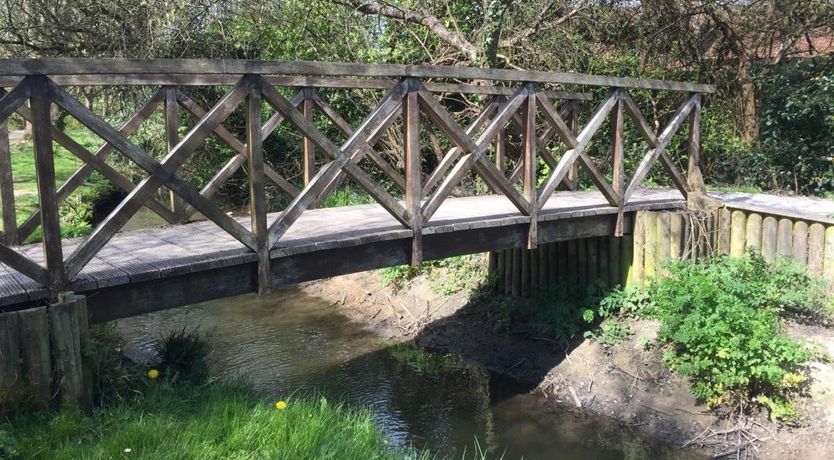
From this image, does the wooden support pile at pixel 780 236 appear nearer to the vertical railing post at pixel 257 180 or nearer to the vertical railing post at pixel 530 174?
the vertical railing post at pixel 530 174

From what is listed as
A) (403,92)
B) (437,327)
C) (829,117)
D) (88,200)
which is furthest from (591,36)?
(88,200)

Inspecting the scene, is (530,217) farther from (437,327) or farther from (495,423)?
(437,327)

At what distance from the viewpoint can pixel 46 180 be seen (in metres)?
4.31

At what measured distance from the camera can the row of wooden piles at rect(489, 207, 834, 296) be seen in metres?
7.50

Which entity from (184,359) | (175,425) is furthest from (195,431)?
(184,359)

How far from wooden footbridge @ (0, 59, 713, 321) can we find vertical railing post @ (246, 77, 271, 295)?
11 millimetres

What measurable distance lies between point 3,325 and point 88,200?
1237 centimetres

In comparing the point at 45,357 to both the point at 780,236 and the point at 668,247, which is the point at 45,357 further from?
the point at 780,236

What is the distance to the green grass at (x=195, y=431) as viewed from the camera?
3.75 m

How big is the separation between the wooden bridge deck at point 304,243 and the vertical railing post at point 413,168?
0.10 m

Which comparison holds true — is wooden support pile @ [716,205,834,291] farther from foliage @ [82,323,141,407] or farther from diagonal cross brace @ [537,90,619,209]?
foliage @ [82,323,141,407]

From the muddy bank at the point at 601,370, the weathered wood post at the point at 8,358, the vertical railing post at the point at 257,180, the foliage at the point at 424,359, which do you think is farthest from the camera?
the foliage at the point at 424,359

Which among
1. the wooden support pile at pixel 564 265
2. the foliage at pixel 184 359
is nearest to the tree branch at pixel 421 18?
the wooden support pile at pixel 564 265

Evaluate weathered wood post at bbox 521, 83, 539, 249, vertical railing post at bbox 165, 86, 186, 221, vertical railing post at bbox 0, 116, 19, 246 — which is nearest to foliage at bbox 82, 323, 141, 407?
vertical railing post at bbox 0, 116, 19, 246
